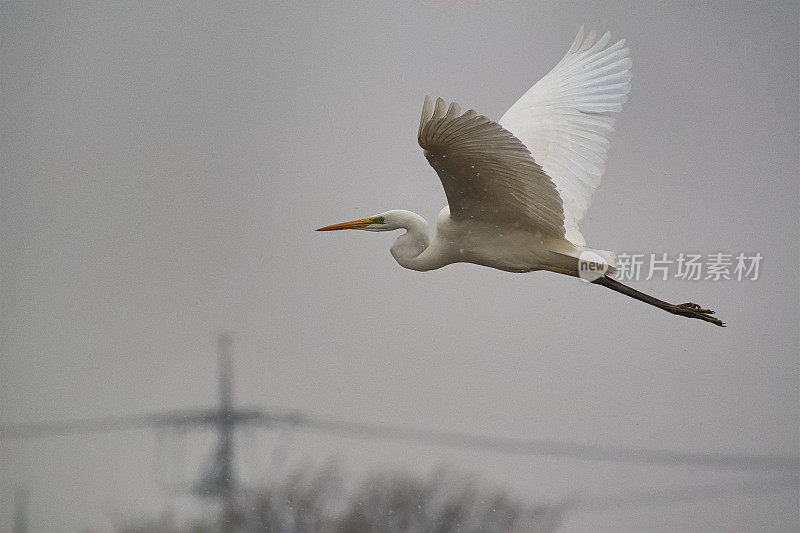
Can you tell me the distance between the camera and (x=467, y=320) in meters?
2.86

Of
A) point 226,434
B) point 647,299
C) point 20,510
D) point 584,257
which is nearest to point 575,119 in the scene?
point 584,257

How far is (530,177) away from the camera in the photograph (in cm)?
221

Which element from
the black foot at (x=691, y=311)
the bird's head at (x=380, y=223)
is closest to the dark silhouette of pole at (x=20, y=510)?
the bird's head at (x=380, y=223)

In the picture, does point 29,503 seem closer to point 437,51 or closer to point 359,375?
point 359,375

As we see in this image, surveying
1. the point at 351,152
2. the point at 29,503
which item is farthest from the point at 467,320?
the point at 29,503

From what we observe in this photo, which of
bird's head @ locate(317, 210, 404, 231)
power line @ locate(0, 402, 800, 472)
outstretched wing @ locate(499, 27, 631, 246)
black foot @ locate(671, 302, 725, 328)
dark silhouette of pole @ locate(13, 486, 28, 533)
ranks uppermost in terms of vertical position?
outstretched wing @ locate(499, 27, 631, 246)

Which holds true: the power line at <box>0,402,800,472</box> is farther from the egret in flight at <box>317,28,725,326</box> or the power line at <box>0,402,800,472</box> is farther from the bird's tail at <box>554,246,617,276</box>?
Answer: the bird's tail at <box>554,246,617,276</box>

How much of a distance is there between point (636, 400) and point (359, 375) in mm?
814

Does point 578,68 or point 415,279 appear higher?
point 578,68

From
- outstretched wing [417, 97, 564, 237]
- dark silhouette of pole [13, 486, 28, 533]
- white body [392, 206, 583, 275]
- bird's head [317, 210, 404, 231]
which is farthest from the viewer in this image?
dark silhouette of pole [13, 486, 28, 533]

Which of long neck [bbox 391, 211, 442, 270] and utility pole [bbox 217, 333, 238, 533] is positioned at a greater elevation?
long neck [bbox 391, 211, 442, 270]

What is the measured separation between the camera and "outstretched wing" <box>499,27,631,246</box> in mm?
2514

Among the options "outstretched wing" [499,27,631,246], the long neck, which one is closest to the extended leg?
"outstretched wing" [499,27,631,246]

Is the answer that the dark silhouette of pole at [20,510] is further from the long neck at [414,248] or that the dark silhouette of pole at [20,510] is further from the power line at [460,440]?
the long neck at [414,248]
